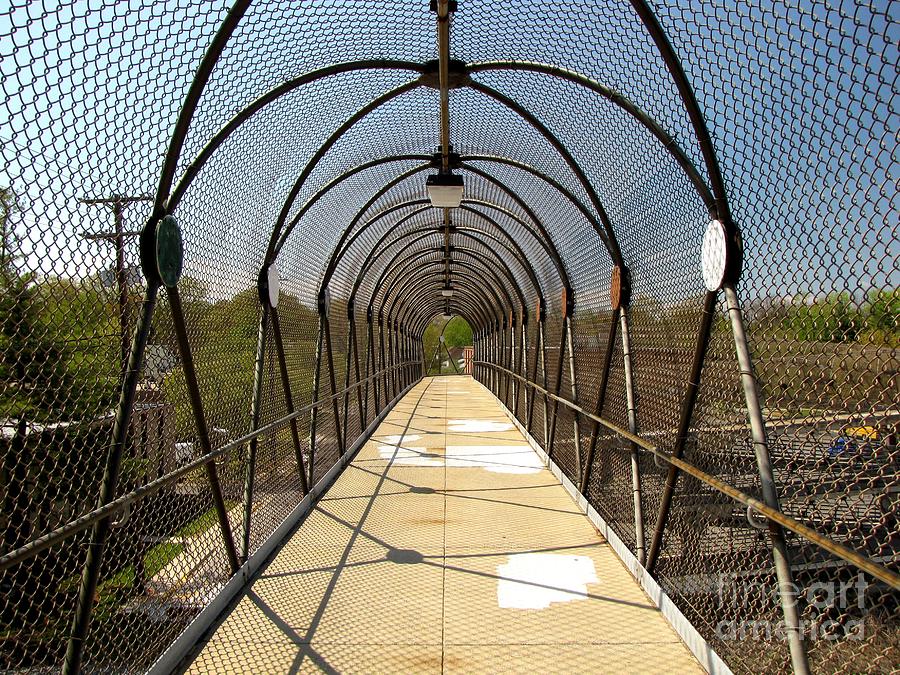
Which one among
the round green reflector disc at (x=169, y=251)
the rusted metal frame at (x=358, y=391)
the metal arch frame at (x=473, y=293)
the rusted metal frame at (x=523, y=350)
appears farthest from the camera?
the metal arch frame at (x=473, y=293)

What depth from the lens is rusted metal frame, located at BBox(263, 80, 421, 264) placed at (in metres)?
5.22

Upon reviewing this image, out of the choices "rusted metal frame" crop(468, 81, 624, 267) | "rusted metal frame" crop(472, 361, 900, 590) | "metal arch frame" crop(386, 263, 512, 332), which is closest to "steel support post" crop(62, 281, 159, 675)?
"rusted metal frame" crop(472, 361, 900, 590)

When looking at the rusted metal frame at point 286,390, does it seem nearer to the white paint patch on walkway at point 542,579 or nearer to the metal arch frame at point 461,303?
the white paint patch on walkway at point 542,579

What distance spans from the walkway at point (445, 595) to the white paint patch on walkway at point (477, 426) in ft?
14.2

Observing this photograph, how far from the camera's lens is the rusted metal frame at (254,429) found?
4383 mm

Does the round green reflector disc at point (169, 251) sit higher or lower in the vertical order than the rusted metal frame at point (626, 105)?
lower

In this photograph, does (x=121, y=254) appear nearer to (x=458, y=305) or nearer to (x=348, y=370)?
(x=348, y=370)

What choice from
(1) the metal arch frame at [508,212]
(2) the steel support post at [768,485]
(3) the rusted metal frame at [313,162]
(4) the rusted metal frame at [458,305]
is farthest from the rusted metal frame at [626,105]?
(4) the rusted metal frame at [458,305]

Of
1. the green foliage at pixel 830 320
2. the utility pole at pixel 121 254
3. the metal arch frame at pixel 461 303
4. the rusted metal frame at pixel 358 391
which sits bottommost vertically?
the rusted metal frame at pixel 358 391

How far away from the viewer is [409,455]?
8828 mm

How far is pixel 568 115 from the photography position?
5.14 meters

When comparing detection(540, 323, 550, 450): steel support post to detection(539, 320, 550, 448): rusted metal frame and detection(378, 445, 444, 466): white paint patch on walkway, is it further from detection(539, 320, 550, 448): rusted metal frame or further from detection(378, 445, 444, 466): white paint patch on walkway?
detection(378, 445, 444, 466): white paint patch on walkway

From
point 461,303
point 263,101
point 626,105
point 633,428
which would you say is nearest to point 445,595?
point 633,428

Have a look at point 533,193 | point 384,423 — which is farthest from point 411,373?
point 533,193
